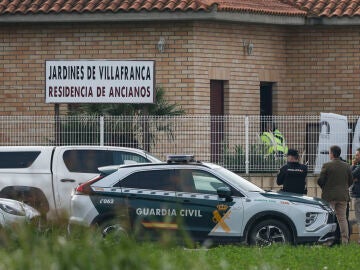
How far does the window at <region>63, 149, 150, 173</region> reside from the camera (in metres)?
23.5

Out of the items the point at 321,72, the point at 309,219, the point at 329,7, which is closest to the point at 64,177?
the point at 309,219

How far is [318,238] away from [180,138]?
619 cm

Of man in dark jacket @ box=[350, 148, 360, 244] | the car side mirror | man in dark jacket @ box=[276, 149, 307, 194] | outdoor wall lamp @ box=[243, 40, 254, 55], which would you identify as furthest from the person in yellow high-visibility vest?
the car side mirror

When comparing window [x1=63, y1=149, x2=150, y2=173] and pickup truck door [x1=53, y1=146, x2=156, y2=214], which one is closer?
pickup truck door [x1=53, y1=146, x2=156, y2=214]

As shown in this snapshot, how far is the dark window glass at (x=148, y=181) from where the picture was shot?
20438mm

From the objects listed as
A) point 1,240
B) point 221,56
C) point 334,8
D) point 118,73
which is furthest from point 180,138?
point 1,240

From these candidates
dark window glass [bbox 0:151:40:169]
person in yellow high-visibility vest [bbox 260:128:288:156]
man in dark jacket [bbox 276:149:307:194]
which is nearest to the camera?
man in dark jacket [bbox 276:149:307:194]

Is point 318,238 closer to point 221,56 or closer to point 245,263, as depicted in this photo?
point 245,263

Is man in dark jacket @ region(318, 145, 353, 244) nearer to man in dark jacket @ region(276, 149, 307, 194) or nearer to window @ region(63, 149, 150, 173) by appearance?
man in dark jacket @ region(276, 149, 307, 194)

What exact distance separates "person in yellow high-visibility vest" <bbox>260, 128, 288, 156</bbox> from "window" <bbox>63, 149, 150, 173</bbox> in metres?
3.14

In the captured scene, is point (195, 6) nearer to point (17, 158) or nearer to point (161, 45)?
point (161, 45)

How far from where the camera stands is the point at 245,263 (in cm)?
1614

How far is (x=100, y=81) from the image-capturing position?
89.7 ft

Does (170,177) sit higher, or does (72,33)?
(72,33)
